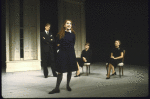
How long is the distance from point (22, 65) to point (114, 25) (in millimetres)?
5292

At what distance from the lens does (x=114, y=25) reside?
886 centimetres

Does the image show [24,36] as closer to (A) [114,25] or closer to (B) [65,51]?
(B) [65,51]

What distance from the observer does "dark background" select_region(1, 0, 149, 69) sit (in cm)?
801

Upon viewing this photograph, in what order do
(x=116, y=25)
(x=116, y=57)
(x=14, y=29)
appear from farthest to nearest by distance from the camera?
(x=116, y=25), (x=14, y=29), (x=116, y=57)

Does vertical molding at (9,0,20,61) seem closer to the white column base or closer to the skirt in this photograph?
the white column base

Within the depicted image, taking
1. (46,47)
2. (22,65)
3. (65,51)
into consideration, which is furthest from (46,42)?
(22,65)

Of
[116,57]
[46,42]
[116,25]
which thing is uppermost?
[116,25]

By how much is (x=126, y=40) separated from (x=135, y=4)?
6.13ft

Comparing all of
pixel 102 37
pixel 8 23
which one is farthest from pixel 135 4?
pixel 8 23

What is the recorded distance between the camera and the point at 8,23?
19.6 feet

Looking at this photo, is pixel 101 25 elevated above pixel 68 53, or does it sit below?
above

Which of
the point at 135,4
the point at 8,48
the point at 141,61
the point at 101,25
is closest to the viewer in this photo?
the point at 8,48

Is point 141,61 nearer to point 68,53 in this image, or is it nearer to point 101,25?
point 101,25

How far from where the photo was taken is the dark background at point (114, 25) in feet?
26.3
